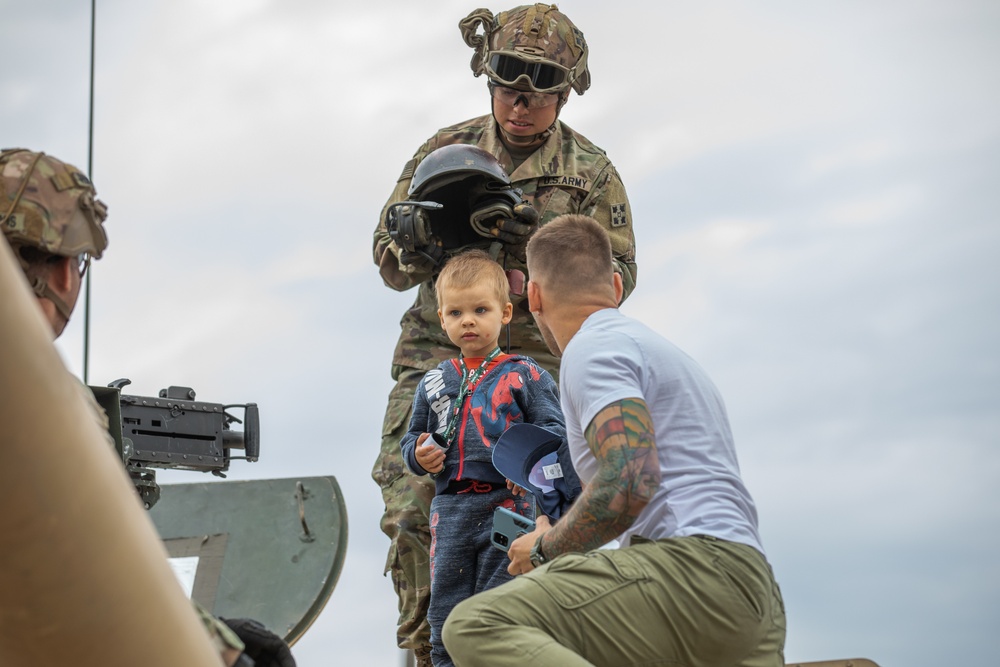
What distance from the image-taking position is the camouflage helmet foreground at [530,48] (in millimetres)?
6797

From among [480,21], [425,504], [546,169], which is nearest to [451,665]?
[425,504]

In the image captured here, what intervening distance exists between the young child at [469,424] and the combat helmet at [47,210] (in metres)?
1.99

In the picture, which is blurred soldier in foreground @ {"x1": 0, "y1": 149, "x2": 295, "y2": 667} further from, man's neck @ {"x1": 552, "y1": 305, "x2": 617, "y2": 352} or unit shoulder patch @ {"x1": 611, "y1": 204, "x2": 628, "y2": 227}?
unit shoulder patch @ {"x1": 611, "y1": 204, "x2": 628, "y2": 227}

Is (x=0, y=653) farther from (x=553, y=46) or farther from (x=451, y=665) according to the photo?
(x=553, y=46)

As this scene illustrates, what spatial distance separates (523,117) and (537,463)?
262 cm

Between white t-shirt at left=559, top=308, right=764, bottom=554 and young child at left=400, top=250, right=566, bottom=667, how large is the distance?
1323 millimetres

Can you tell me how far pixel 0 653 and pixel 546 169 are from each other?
5322 millimetres

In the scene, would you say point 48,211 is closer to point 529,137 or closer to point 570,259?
point 570,259

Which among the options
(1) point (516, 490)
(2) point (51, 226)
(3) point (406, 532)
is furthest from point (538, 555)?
(3) point (406, 532)

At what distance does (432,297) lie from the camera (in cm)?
698

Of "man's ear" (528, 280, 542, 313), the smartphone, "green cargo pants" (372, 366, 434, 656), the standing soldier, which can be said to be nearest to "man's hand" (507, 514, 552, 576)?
the smartphone

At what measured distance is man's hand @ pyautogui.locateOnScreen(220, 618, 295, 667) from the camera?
125 inches

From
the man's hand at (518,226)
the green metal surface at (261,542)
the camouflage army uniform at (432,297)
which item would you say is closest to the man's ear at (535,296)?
the man's hand at (518,226)

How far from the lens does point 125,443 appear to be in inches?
287
